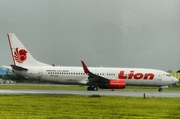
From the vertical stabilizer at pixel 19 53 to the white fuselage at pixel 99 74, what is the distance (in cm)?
112

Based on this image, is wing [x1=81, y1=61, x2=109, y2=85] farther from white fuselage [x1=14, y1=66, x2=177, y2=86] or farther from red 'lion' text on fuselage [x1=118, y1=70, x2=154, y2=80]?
red 'lion' text on fuselage [x1=118, y1=70, x2=154, y2=80]

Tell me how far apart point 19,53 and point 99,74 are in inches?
434

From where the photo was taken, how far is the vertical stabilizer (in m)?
48.9

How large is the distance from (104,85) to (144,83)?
20.3 feet

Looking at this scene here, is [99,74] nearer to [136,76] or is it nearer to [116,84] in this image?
[116,84]

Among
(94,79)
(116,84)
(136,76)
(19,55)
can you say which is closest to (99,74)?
(94,79)

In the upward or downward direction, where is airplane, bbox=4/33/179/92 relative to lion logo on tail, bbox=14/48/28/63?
downward

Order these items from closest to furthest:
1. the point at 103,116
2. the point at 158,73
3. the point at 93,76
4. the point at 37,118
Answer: the point at 37,118 < the point at 103,116 < the point at 93,76 < the point at 158,73

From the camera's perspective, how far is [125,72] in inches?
1969

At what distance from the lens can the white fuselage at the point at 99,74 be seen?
4853 centimetres

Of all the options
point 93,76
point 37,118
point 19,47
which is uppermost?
point 19,47

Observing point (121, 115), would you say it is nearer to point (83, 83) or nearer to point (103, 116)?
point (103, 116)

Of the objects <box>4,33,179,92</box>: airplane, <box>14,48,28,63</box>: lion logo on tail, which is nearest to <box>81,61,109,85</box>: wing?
<box>4,33,179,92</box>: airplane

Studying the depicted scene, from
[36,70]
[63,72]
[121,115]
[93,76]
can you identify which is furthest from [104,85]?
[121,115]
